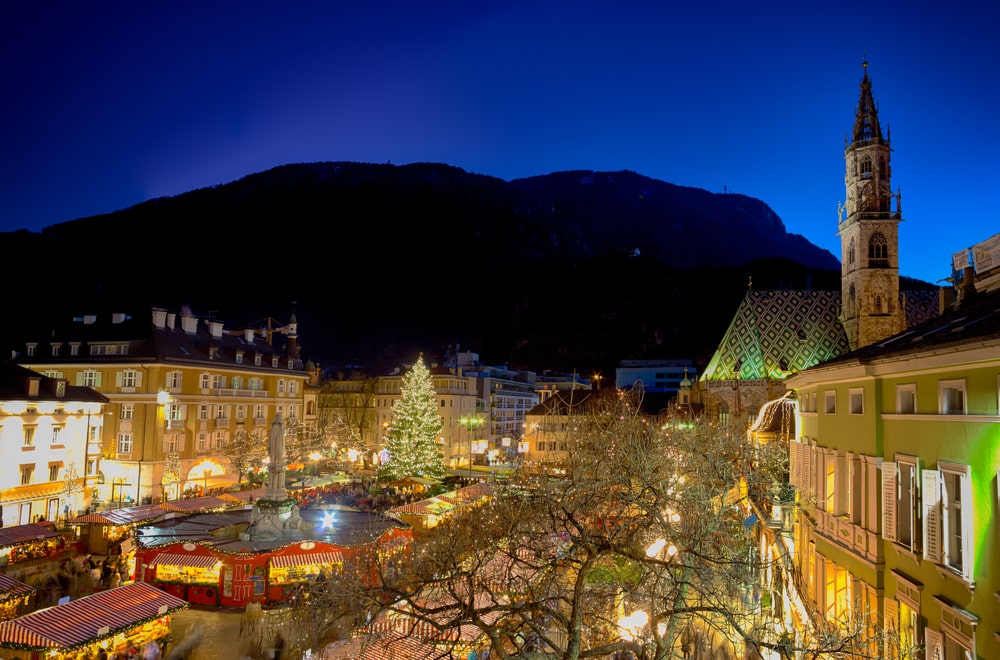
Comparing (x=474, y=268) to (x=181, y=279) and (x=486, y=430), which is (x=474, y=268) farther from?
(x=486, y=430)

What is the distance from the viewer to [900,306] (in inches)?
1953

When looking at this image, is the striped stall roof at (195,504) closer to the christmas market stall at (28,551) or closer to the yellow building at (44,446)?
the christmas market stall at (28,551)

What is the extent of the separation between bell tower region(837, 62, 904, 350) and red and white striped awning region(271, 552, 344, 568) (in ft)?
137

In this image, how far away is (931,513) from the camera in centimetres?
1055

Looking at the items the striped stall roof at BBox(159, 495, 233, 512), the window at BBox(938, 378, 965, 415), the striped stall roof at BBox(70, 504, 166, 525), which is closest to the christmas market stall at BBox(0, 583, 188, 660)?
the striped stall roof at BBox(70, 504, 166, 525)

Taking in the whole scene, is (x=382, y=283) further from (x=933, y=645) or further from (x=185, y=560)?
(x=933, y=645)

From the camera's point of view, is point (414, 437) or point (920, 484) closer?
point (920, 484)

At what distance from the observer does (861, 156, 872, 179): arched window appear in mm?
47969

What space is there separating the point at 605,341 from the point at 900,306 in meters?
97.2

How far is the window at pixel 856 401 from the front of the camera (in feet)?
45.7

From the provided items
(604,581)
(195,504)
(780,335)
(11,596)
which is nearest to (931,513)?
(604,581)

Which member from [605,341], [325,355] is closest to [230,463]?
[325,355]

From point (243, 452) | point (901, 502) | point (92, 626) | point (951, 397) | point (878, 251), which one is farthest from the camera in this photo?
point (878, 251)

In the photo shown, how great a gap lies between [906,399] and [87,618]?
62.0ft
